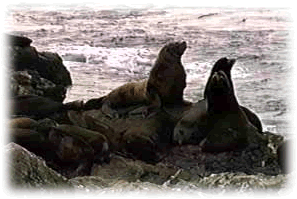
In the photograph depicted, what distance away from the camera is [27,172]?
403cm

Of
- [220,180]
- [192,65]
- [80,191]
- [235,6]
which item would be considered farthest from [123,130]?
[235,6]

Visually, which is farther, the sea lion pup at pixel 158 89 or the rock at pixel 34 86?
the rock at pixel 34 86

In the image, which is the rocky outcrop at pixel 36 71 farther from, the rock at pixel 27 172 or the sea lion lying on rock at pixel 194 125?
the rock at pixel 27 172

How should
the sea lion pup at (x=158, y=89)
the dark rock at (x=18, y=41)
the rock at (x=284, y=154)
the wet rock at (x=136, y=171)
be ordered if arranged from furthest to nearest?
the dark rock at (x=18, y=41)
the sea lion pup at (x=158, y=89)
the rock at (x=284, y=154)
the wet rock at (x=136, y=171)

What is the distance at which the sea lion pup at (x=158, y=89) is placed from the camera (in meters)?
9.65

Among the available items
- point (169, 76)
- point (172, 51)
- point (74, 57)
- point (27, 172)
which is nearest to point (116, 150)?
point (169, 76)

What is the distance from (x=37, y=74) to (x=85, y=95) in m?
1.87

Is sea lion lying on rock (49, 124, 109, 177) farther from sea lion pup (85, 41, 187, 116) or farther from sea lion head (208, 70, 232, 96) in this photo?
sea lion pup (85, 41, 187, 116)

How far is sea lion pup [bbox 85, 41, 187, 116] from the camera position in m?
9.65

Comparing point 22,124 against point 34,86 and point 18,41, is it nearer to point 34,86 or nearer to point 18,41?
point 34,86

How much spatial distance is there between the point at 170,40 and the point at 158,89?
8005 millimetres

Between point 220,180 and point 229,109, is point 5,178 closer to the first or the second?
point 220,180

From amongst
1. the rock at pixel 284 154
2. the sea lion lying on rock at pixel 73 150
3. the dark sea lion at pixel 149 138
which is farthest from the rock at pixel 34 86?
the rock at pixel 284 154

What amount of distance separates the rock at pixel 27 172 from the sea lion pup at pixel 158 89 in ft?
17.5
